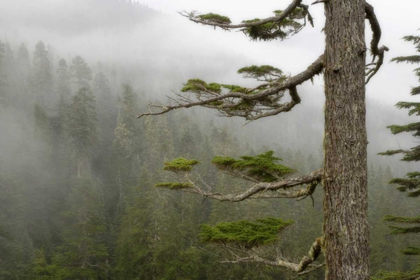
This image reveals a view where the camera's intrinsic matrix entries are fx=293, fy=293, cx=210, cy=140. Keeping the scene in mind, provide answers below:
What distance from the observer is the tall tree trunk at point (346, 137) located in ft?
9.70

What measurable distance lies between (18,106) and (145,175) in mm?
37162

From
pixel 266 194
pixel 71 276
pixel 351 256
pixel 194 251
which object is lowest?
pixel 71 276

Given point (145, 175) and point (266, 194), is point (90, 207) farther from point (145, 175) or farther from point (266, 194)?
point (266, 194)

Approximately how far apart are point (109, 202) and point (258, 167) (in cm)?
3922

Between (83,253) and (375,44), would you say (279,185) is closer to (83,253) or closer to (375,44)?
(375,44)

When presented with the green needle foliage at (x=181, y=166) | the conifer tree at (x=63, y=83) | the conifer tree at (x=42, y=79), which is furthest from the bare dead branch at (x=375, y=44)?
the conifer tree at (x=63, y=83)

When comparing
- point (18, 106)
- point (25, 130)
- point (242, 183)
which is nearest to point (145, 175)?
point (242, 183)

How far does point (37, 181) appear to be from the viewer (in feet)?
125

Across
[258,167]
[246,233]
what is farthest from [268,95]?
[246,233]

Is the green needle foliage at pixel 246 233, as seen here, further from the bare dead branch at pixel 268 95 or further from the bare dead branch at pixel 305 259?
the bare dead branch at pixel 268 95

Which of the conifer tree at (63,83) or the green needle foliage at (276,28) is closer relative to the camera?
the green needle foliage at (276,28)

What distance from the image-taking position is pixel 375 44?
3551 millimetres

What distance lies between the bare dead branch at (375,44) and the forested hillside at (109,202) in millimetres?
2634

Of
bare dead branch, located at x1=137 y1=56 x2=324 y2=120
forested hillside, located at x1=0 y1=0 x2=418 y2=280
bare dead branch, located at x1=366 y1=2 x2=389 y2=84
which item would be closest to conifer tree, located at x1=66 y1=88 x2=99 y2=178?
forested hillside, located at x1=0 y1=0 x2=418 y2=280
